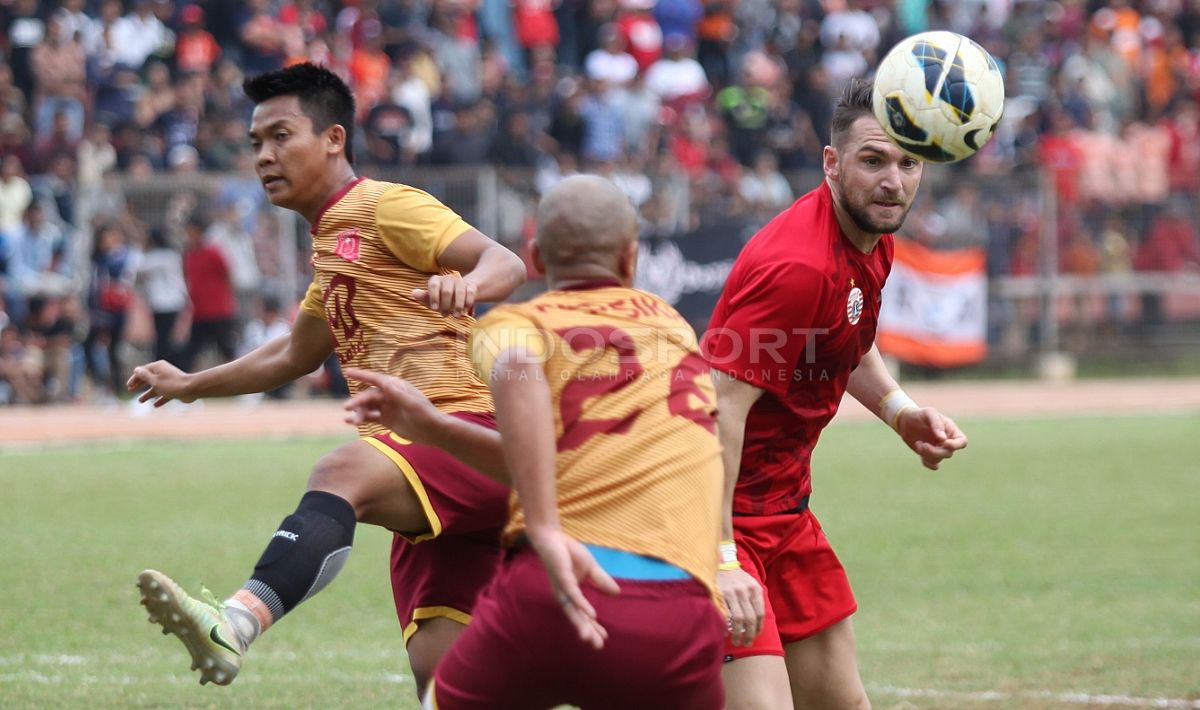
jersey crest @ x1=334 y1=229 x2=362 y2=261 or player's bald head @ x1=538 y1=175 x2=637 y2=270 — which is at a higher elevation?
player's bald head @ x1=538 y1=175 x2=637 y2=270

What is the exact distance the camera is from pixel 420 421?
423 cm

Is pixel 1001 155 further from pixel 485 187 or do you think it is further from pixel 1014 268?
pixel 485 187

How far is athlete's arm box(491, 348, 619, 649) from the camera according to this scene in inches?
149

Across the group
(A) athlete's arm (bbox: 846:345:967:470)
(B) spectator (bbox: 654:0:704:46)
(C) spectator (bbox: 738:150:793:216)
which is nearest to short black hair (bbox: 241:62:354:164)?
(A) athlete's arm (bbox: 846:345:967:470)

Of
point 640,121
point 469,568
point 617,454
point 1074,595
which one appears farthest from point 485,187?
point 617,454

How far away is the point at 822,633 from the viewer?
17.6ft

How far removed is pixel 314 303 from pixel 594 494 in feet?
7.01

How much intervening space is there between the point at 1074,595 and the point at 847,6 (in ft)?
59.9

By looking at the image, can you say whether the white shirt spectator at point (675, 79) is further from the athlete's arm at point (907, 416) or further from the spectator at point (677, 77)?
the athlete's arm at point (907, 416)

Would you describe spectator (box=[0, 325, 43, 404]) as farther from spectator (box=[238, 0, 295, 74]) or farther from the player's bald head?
the player's bald head

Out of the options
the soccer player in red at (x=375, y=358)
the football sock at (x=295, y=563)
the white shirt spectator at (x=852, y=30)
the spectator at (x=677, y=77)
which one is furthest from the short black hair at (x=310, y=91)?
the white shirt spectator at (x=852, y=30)

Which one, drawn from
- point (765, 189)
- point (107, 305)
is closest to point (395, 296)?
point (107, 305)

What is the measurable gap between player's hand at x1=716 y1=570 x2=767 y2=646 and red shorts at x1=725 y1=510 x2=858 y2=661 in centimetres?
57

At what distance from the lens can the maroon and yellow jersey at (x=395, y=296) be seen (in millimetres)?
5375
